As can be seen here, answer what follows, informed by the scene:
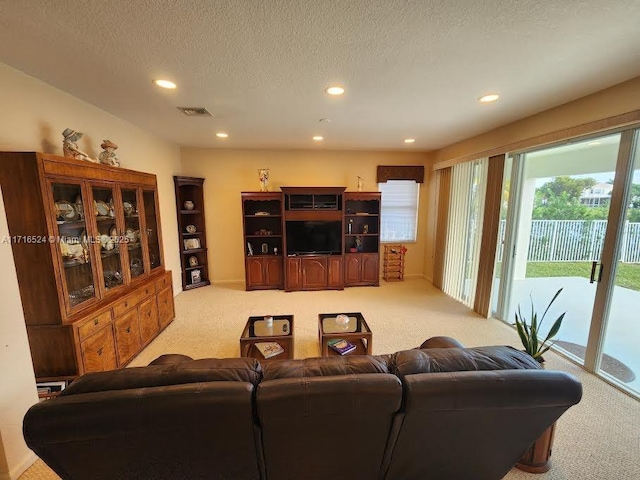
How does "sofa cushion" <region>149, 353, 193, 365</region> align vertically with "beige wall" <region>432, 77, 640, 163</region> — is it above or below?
below

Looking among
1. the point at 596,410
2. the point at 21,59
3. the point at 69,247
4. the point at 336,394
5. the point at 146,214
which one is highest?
the point at 21,59

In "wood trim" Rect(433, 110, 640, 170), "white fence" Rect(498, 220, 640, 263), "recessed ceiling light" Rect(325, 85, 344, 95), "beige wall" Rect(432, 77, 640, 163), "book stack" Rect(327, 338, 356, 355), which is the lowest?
"book stack" Rect(327, 338, 356, 355)

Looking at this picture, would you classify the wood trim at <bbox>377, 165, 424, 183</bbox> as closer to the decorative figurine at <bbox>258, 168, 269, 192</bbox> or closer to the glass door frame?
the decorative figurine at <bbox>258, 168, 269, 192</bbox>

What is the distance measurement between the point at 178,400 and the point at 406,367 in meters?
0.99

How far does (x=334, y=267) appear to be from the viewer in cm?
475

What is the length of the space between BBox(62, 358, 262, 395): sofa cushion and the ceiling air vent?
2563mm

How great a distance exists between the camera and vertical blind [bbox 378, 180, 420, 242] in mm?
5211

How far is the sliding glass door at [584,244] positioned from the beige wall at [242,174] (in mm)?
2139

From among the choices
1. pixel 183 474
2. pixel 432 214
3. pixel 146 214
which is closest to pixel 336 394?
pixel 183 474

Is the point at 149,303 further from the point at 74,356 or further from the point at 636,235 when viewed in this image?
the point at 636,235

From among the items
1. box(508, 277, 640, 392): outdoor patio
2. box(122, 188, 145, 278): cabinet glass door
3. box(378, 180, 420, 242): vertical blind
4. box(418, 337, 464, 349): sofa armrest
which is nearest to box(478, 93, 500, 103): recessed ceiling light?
box(508, 277, 640, 392): outdoor patio

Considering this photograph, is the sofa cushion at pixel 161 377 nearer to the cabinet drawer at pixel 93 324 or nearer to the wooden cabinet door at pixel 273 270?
the cabinet drawer at pixel 93 324

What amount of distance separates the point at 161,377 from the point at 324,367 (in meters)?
0.74

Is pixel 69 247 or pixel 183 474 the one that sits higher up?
pixel 69 247
